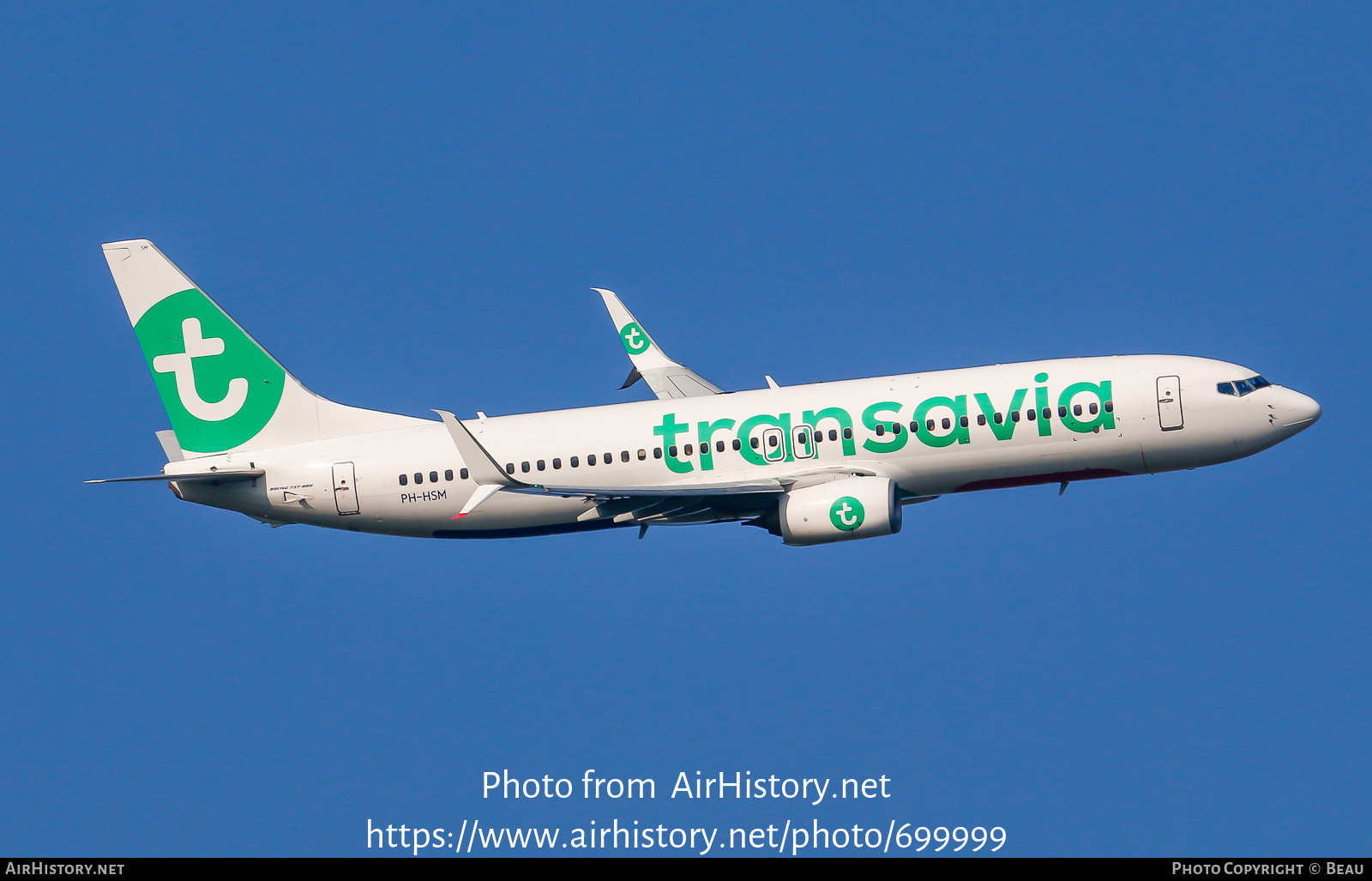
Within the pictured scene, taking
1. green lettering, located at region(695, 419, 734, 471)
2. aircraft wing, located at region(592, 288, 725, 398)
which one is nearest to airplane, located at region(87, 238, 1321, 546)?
green lettering, located at region(695, 419, 734, 471)

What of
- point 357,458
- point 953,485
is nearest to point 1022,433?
point 953,485

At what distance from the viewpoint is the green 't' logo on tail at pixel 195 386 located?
52.0 meters

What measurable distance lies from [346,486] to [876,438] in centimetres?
1720

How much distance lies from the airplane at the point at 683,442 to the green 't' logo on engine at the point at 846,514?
5 cm

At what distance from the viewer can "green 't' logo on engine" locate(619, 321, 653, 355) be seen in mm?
59656

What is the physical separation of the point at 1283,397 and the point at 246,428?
33.3 m

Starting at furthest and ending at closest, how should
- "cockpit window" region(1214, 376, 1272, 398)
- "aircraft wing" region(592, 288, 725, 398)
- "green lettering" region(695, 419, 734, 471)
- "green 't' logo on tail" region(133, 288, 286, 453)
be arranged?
"aircraft wing" region(592, 288, 725, 398) < "green 't' logo on tail" region(133, 288, 286, 453) < "green lettering" region(695, 419, 734, 471) < "cockpit window" region(1214, 376, 1272, 398)

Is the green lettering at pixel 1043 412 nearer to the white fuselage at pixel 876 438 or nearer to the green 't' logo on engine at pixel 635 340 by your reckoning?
the white fuselage at pixel 876 438

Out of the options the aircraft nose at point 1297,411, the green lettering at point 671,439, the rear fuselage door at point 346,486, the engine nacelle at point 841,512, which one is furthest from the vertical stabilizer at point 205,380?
the aircraft nose at point 1297,411

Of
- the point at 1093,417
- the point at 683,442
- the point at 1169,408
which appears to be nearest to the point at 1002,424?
the point at 1093,417

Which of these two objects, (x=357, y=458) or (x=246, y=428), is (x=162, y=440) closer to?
(x=246, y=428)

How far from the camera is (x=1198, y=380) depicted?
159ft

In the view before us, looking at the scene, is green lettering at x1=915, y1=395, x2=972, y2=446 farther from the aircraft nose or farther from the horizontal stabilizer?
the horizontal stabilizer

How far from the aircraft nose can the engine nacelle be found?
12.6 m
